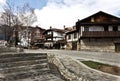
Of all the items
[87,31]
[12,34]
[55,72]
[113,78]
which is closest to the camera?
[113,78]

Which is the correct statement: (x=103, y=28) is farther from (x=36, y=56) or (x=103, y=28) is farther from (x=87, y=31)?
(x=36, y=56)

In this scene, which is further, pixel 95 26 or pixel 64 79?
pixel 95 26

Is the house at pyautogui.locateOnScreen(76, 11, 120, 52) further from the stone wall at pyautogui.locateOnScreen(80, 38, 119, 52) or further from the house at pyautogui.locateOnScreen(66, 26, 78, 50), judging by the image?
the house at pyautogui.locateOnScreen(66, 26, 78, 50)

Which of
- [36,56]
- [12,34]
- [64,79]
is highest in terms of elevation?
[12,34]

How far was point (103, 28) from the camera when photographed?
42531mm

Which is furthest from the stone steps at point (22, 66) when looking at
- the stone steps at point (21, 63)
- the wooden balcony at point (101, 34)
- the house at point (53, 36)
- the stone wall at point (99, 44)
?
the house at point (53, 36)

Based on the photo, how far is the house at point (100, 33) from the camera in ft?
135

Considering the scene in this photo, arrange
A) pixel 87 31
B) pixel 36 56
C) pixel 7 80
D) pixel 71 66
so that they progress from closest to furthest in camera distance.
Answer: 1. pixel 7 80
2. pixel 71 66
3. pixel 36 56
4. pixel 87 31

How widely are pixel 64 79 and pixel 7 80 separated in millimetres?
3363

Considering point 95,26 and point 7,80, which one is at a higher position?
point 95,26

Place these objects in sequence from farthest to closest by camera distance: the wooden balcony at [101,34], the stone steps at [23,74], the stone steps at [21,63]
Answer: the wooden balcony at [101,34], the stone steps at [21,63], the stone steps at [23,74]

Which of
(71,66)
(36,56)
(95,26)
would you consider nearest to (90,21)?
(95,26)

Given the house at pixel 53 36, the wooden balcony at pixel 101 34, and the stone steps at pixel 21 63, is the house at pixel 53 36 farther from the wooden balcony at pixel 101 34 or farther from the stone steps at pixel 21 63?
the stone steps at pixel 21 63

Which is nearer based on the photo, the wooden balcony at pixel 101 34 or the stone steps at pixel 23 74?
the stone steps at pixel 23 74
